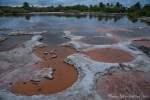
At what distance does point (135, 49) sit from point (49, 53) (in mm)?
11648

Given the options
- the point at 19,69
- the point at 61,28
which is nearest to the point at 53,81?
the point at 19,69

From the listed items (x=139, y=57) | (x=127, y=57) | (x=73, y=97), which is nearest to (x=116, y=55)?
(x=127, y=57)

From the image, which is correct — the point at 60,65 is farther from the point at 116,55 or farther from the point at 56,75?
the point at 116,55

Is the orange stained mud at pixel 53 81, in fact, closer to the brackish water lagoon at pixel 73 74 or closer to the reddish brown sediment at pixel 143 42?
the brackish water lagoon at pixel 73 74

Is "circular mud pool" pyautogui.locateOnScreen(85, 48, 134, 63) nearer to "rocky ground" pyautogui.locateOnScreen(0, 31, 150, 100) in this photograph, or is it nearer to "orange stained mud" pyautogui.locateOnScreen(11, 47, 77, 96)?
"rocky ground" pyautogui.locateOnScreen(0, 31, 150, 100)

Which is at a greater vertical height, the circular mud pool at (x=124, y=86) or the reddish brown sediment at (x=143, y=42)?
the reddish brown sediment at (x=143, y=42)

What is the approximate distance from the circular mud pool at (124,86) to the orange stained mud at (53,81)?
2.66 meters

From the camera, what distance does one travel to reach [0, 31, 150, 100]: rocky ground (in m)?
8.31

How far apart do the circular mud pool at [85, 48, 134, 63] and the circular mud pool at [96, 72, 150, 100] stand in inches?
118

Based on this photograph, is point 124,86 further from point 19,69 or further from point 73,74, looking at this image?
point 19,69

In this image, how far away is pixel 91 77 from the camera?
33.6ft

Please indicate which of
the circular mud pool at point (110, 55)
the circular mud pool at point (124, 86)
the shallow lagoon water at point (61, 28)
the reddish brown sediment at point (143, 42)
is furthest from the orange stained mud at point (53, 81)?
the reddish brown sediment at point (143, 42)

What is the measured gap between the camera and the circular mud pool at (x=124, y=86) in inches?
333

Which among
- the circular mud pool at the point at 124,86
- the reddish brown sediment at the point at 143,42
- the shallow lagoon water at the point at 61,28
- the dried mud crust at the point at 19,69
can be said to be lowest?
the circular mud pool at the point at 124,86
